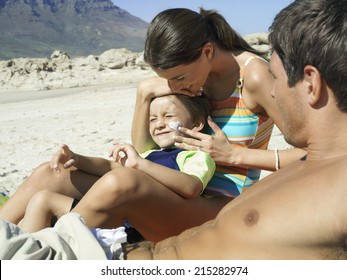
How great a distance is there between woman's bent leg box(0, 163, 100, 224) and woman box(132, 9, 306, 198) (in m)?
0.56

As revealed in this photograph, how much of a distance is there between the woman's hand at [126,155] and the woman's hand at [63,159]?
1.04ft

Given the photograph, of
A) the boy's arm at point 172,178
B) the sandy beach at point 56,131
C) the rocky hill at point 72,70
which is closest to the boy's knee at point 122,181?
the boy's arm at point 172,178

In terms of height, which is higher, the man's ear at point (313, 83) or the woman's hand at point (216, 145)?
the man's ear at point (313, 83)

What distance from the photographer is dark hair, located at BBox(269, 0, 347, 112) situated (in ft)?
6.25

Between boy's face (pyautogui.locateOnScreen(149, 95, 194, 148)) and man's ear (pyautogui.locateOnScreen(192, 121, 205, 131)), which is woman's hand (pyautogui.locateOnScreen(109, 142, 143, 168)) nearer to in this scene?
boy's face (pyautogui.locateOnScreen(149, 95, 194, 148))

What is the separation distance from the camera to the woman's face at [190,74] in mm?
3258

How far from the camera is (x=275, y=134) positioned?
7.55 metres

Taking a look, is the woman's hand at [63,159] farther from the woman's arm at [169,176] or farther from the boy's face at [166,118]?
the boy's face at [166,118]

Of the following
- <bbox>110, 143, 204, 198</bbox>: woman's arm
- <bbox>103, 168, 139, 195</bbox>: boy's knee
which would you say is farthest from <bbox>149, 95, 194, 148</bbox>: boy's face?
<bbox>103, 168, 139, 195</bbox>: boy's knee

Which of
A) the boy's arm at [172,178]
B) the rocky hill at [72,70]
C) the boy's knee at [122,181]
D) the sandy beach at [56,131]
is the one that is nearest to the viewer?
the boy's knee at [122,181]

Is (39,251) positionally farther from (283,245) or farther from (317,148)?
(317,148)

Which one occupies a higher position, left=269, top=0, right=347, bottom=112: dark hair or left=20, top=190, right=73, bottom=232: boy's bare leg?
left=269, top=0, right=347, bottom=112: dark hair

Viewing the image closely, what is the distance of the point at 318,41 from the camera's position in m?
1.94

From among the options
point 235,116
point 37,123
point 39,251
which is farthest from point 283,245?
point 37,123
